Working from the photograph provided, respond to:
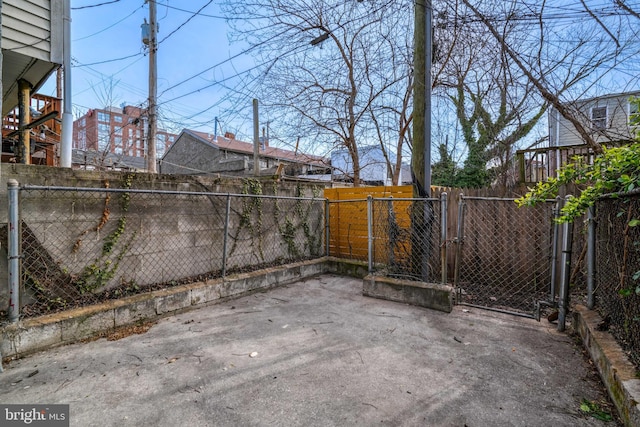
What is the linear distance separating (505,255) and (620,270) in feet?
8.10

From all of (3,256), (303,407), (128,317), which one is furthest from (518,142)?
(3,256)

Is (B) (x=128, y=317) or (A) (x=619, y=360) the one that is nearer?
(A) (x=619, y=360)

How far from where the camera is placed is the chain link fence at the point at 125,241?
9.23 feet

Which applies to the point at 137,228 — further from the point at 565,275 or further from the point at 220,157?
the point at 220,157

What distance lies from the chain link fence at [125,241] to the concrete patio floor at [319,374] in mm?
678

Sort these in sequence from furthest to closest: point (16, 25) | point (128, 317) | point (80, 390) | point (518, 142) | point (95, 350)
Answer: point (518, 142)
point (16, 25)
point (128, 317)
point (95, 350)
point (80, 390)

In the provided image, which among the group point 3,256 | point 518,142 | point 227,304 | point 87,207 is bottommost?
point 227,304

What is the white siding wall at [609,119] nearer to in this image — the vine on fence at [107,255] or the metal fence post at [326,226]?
the metal fence post at [326,226]

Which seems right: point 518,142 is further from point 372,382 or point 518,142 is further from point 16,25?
point 16,25

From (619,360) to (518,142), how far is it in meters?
7.52

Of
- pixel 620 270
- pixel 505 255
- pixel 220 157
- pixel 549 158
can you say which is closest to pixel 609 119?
pixel 549 158

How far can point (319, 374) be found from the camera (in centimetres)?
221

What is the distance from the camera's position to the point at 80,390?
1993 millimetres

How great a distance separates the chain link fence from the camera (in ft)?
9.23
